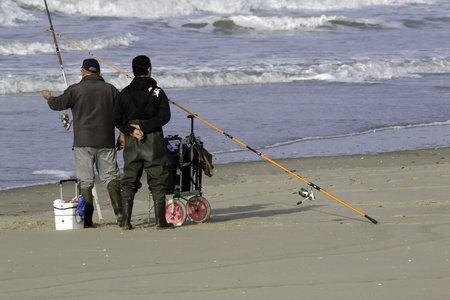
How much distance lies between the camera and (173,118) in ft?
44.1

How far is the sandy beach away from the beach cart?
0.15m

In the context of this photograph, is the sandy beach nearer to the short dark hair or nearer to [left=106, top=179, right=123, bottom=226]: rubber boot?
[left=106, top=179, right=123, bottom=226]: rubber boot

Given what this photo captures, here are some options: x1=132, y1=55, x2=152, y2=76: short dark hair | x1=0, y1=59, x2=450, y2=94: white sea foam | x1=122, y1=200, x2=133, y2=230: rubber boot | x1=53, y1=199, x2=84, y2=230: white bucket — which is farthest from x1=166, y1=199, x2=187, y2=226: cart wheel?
x1=0, y1=59, x2=450, y2=94: white sea foam

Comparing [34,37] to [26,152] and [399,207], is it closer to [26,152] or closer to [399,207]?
[26,152]

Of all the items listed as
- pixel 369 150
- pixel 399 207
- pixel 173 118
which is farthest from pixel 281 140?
pixel 399 207

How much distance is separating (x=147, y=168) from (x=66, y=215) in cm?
78

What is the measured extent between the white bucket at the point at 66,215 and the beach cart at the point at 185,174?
74 cm

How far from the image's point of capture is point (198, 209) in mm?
6469

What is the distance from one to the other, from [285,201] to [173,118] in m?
6.03

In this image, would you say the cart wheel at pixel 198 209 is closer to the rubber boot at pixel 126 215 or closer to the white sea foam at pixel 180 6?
the rubber boot at pixel 126 215

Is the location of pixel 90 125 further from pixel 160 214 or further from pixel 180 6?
pixel 180 6

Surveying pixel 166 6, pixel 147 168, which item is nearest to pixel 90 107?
pixel 147 168

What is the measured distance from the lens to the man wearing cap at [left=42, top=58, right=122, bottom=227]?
20.4 ft

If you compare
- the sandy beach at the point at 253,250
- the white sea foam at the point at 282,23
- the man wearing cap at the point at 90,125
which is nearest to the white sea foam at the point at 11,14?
the white sea foam at the point at 282,23
